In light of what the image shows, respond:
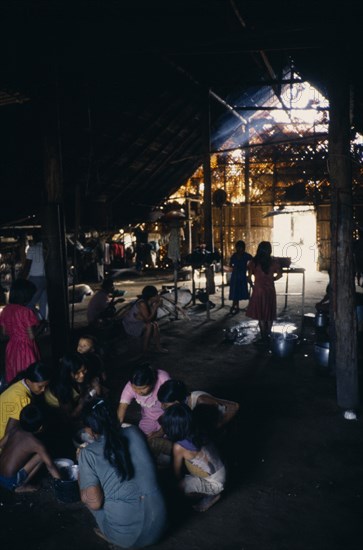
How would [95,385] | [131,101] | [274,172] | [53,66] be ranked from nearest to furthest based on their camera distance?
[95,385]
[53,66]
[131,101]
[274,172]

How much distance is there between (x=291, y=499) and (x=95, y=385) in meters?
2.54

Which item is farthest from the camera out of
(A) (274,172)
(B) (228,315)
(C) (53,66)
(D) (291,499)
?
(A) (274,172)

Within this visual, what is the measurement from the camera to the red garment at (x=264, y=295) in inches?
325

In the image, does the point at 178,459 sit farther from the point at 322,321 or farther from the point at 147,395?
the point at 322,321

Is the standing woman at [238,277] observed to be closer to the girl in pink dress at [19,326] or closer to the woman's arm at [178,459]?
the girl in pink dress at [19,326]

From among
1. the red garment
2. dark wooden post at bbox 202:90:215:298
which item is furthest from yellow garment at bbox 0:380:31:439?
dark wooden post at bbox 202:90:215:298

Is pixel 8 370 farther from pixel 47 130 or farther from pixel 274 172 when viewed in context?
pixel 274 172

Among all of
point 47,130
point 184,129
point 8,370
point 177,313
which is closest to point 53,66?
point 47,130

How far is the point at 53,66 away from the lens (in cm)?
591

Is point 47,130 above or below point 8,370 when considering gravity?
above

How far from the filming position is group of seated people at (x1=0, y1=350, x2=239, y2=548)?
9.77 feet

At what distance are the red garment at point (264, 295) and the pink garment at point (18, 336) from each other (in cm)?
434

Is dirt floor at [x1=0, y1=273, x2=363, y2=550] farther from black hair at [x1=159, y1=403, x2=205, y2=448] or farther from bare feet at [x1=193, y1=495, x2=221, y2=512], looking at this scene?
black hair at [x1=159, y1=403, x2=205, y2=448]

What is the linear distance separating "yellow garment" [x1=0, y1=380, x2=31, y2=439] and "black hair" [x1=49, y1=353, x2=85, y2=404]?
659 millimetres
